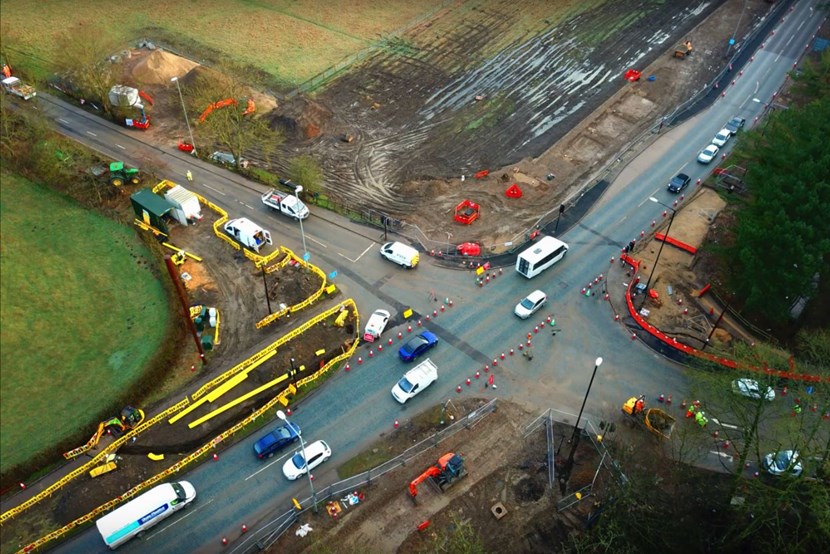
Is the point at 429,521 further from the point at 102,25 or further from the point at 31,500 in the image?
the point at 102,25

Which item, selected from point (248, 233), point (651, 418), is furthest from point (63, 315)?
point (651, 418)

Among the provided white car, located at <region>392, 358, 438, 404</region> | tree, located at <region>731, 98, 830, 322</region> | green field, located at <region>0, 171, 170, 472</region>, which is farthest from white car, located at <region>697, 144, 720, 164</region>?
green field, located at <region>0, 171, 170, 472</region>

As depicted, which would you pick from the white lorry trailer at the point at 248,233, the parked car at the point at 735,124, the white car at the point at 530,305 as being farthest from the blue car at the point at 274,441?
the parked car at the point at 735,124

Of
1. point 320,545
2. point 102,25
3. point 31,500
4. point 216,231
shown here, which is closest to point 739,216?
point 320,545

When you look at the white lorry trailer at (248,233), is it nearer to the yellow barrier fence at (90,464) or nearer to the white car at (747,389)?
the yellow barrier fence at (90,464)

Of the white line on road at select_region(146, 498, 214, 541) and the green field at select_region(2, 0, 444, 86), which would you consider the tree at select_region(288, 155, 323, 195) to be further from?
the white line on road at select_region(146, 498, 214, 541)
